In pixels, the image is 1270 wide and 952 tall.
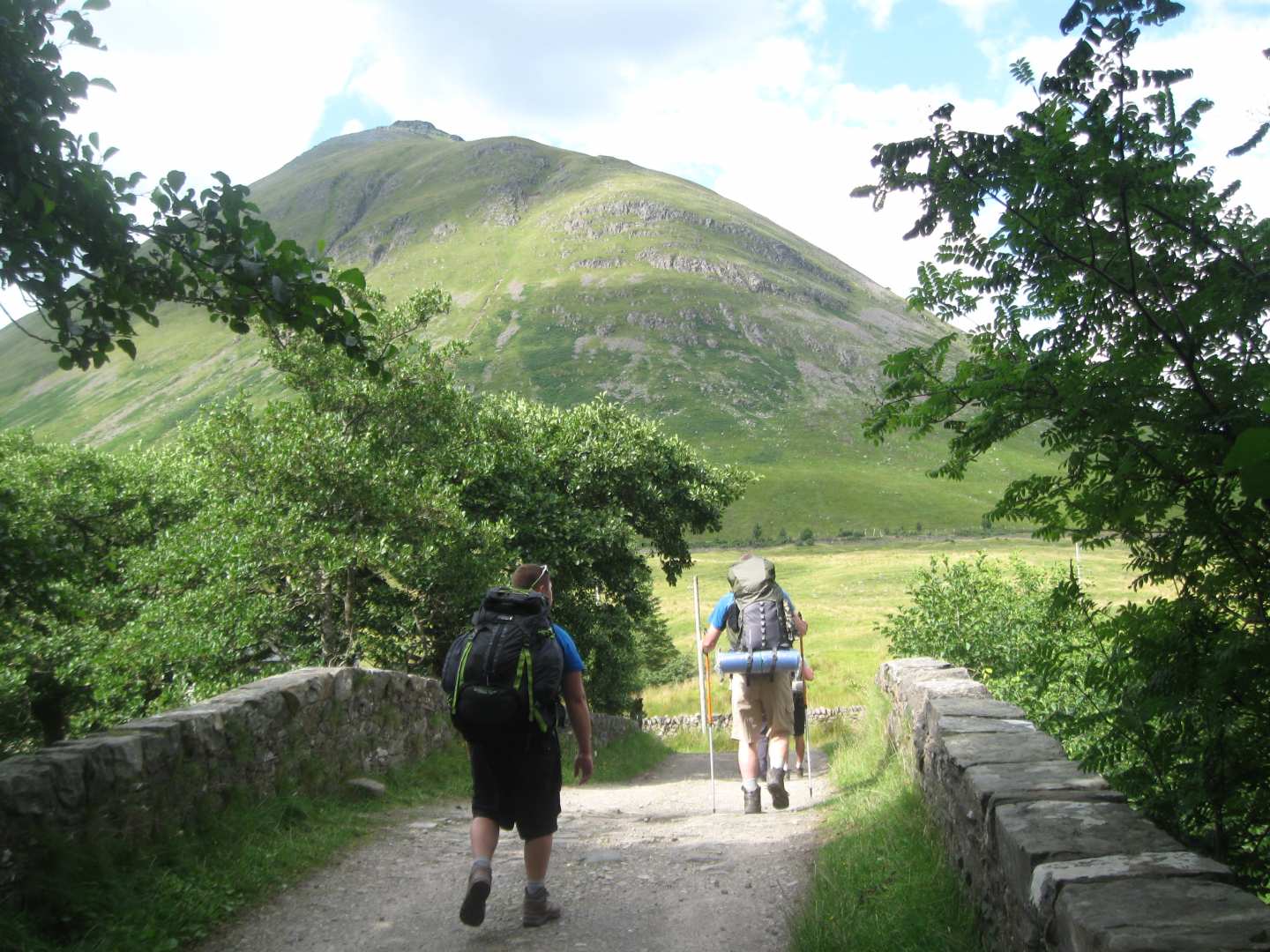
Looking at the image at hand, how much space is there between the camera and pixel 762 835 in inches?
285

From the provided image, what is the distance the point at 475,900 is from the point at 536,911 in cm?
42

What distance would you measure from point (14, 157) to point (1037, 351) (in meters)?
5.08

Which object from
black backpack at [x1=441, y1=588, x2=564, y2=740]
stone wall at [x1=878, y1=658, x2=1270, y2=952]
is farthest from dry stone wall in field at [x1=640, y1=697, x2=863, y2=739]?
black backpack at [x1=441, y1=588, x2=564, y2=740]

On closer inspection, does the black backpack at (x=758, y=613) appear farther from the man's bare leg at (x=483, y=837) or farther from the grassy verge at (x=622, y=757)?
the grassy verge at (x=622, y=757)

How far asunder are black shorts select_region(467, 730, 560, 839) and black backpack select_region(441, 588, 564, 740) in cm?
12

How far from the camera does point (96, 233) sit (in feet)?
16.4

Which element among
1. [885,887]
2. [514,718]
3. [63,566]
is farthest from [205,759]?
[885,887]

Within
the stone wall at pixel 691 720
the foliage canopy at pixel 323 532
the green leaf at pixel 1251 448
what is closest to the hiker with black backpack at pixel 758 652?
the foliage canopy at pixel 323 532

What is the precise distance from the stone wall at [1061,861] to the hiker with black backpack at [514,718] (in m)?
1.94

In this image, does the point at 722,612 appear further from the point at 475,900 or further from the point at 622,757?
the point at 622,757

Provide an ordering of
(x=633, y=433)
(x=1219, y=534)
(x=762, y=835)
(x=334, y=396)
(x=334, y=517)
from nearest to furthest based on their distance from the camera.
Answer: (x=1219, y=534), (x=762, y=835), (x=334, y=517), (x=334, y=396), (x=633, y=433)

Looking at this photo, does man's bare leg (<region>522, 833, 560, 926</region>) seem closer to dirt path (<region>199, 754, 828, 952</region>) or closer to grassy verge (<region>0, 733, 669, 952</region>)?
dirt path (<region>199, 754, 828, 952</region>)

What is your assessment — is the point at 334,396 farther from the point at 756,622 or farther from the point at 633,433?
the point at 756,622

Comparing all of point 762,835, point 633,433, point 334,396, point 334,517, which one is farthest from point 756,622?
point 633,433
